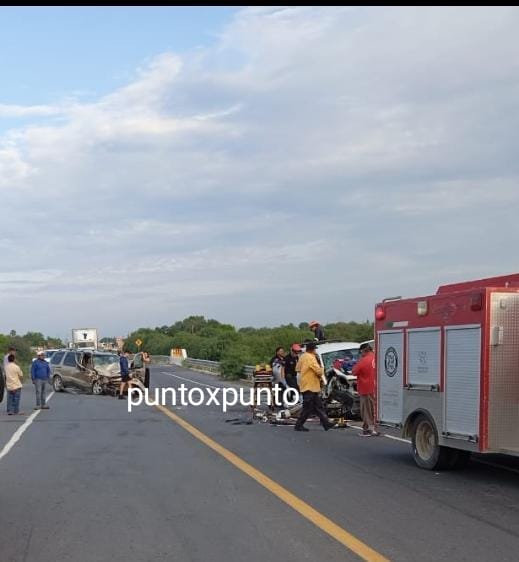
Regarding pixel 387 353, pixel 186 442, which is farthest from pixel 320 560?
pixel 186 442

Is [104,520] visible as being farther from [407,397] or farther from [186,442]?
[186,442]

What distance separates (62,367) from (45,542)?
25.0 metres

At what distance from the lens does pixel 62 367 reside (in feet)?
104

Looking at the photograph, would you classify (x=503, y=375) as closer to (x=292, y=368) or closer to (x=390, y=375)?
(x=390, y=375)

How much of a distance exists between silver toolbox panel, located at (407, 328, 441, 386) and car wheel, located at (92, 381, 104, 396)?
1956 cm

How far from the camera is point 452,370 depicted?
1074cm

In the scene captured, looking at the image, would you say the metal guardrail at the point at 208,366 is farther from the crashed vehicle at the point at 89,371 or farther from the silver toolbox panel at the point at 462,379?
the silver toolbox panel at the point at 462,379

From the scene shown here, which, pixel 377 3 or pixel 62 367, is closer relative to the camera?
pixel 377 3

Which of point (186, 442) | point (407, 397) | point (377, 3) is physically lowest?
point (186, 442)

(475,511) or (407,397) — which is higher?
(407,397)

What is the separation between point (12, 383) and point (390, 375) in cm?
1122

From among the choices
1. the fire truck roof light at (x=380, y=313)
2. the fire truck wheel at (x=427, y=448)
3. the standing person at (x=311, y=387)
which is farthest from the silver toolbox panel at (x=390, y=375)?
the standing person at (x=311, y=387)

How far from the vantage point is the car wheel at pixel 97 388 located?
29.8 meters

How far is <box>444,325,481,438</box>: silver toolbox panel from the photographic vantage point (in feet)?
33.3
